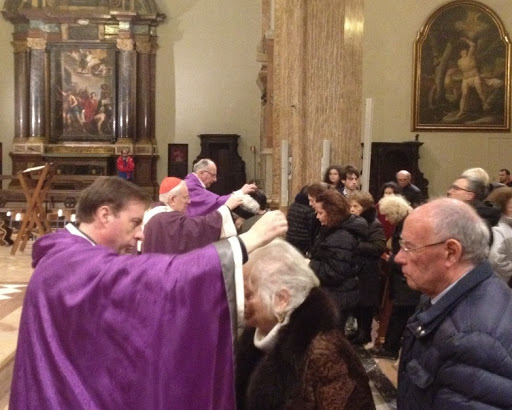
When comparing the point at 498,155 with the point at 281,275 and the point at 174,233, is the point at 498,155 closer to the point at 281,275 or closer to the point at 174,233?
the point at 174,233

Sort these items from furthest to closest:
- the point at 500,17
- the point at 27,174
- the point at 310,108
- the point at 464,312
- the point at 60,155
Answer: the point at 60,155, the point at 500,17, the point at 27,174, the point at 310,108, the point at 464,312

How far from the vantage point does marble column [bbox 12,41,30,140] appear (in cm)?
2034

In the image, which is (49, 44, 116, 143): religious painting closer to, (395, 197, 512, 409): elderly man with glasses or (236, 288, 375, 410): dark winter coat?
(236, 288, 375, 410): dark winter coat

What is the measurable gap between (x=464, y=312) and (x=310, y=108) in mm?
4420

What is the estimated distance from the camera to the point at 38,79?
20.4 meters

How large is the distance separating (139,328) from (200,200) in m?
4.71

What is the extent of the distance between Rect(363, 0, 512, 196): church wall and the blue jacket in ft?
48.4

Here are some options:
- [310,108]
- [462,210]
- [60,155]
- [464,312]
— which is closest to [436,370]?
[464,312]

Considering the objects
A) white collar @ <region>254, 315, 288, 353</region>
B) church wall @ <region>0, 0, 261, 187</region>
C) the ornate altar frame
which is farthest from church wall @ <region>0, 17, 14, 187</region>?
white collar @ <region>254, 315, 288, 353</region>

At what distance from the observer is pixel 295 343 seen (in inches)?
98.7

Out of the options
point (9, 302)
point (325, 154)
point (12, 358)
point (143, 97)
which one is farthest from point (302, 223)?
point (143, 97)

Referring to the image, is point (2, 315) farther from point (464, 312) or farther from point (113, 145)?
point (113, 145)

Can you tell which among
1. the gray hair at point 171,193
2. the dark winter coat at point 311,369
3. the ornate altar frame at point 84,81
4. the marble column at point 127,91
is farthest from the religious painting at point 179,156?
the dark winter coat at point 311,369

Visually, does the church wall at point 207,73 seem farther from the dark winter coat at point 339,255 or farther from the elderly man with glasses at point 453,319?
the elderly man with glasses at point 453,319
